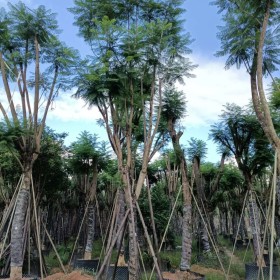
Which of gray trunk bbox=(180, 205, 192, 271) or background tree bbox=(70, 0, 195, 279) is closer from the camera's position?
background tree bbox=(70, 0, 195, 279)

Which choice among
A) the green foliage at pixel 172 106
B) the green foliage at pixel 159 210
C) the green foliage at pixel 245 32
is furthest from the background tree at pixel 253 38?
the green foliage at pixel 159 210

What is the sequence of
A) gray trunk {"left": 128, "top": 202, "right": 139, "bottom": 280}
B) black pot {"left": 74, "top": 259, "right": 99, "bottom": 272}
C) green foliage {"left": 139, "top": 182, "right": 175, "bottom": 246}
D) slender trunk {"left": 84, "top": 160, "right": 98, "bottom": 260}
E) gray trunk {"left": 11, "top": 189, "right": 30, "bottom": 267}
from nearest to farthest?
gray trunk {"left": 128, "top": 202, "right": 139, "bottom": 280}, gray trunk {"left": 11, "top": 189, "right": 30, "bottom": 267}, black pot {"left": 74, "top": 259, "right": 99, "bottom": 272}, slender trunk {"left": 84, "top": 160, "right": 98, "bottom": 260}, green foliage {"left": 139, "top": 182, "right": 175, "bottom": 246}

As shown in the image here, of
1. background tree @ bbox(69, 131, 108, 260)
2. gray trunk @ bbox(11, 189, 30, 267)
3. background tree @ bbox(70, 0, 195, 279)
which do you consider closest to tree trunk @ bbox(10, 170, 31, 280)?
gray trunk @ bbox(11, 189, 30, 267)

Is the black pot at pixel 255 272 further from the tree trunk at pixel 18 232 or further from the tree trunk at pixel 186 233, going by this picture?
the tree trunk at pixel 18 232

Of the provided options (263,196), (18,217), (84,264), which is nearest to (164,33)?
(18,217)

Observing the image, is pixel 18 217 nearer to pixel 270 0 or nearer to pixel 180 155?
pixel 180 155

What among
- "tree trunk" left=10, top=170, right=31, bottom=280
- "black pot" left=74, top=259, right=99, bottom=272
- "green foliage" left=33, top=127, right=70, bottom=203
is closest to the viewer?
"tree trunk" left=10, top=170, right=31, bottom=280

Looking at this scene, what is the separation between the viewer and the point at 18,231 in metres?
9.71

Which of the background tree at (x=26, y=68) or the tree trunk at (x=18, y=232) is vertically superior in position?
the background tree at (x=26, y=68)

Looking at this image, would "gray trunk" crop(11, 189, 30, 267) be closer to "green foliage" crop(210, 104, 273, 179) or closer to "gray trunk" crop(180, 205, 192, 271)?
"gray trunk" crop(180, 205, 192, 271)

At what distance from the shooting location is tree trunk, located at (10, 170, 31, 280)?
9391mm

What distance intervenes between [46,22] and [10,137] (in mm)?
4814

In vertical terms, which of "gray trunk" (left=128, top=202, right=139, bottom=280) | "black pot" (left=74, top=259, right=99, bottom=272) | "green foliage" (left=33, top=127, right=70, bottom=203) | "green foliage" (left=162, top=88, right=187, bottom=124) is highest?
"green foliage" (left=162, top=88, right=187, bottom=124)

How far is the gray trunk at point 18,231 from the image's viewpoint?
9.50m
